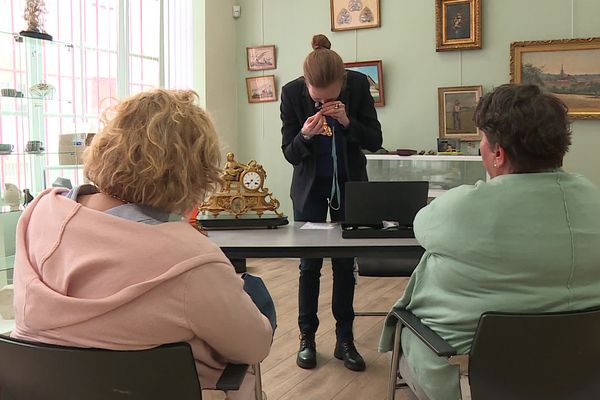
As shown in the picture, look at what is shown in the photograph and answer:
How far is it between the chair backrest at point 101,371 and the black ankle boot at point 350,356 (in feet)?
6.39

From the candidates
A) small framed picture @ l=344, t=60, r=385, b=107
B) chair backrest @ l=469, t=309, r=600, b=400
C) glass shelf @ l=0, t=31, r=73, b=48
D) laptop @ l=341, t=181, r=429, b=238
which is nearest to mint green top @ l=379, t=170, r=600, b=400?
chair backrest @ l=469, t=309, r=600, b=400

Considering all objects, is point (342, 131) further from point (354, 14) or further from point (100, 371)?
point (354, 14)

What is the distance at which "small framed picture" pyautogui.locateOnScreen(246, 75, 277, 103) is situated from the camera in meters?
6.30

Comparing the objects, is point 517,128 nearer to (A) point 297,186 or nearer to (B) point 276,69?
(A) point 297,186

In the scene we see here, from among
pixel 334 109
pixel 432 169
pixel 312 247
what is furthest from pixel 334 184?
pixel 432 169

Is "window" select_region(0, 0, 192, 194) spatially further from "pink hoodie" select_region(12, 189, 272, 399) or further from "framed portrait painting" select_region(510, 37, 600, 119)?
"framed portrait painting" select_region(510, 37, 600, 119)

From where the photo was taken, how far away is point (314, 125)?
2666mm

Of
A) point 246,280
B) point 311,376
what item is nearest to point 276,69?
point 311,376

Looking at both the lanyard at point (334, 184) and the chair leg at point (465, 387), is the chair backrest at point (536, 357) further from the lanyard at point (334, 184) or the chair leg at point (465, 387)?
the lanyard at point (334, 184)

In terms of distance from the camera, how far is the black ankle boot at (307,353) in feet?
10.0

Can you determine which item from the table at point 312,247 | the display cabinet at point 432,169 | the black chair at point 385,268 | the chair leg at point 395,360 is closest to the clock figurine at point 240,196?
the table at point 312,247

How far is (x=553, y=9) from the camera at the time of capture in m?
5.11

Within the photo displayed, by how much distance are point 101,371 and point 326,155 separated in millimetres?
1879

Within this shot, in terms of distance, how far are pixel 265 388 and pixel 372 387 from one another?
1.65ft
